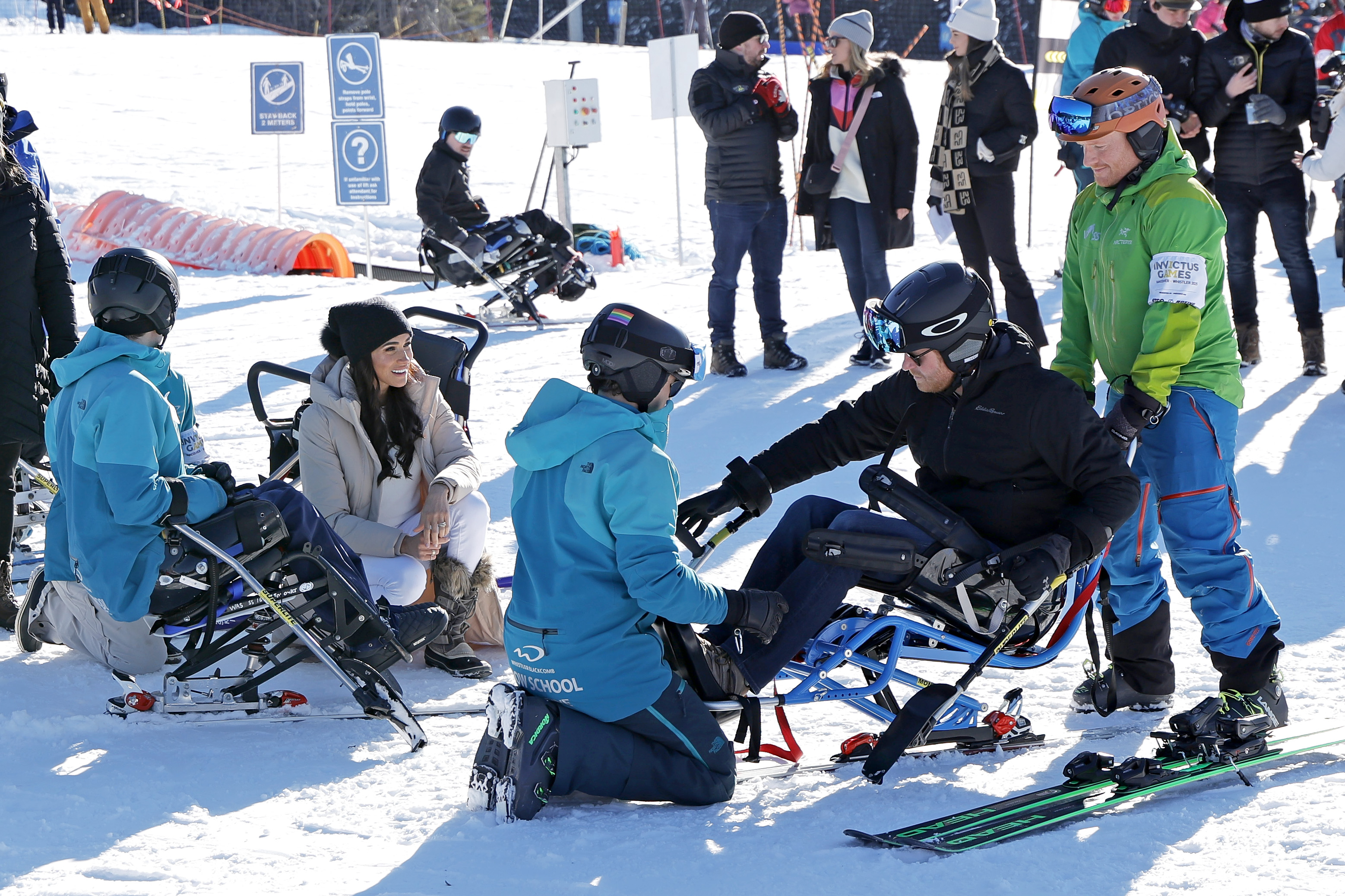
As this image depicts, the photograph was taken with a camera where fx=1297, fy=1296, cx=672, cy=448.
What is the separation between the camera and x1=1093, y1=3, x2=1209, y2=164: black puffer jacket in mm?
6898

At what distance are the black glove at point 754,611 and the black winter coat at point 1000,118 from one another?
14.7 feet

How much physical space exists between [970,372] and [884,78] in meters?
4.38

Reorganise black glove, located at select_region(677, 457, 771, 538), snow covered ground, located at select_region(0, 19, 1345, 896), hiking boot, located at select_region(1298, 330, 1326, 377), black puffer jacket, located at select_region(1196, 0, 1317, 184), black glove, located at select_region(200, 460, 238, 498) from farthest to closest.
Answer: hiking boot, located at select_region(1298, 330, 1326, 377) → black puffer jacket, located at select_region(1196, 0, 1317, 184) → black glove, located at select_region(200, 460, 238, 498) → black glove, located at select_region(677, 457, 771, 538) → snow covered ground, located at select_region(0, 19, 1345, 896)

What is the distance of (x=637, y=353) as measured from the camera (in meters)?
2.96

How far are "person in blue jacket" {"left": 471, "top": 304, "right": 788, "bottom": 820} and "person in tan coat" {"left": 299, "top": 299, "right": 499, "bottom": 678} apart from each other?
1.04 metres

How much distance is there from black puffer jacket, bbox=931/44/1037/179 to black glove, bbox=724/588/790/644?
4.47m

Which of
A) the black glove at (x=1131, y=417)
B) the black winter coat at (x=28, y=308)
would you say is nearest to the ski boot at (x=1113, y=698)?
the black glove at (x=1131, y=417)

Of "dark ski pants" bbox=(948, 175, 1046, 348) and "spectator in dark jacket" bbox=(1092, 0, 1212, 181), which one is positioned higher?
"spectator in dark jacket" bbox=(1092, 0, 1212, 181)

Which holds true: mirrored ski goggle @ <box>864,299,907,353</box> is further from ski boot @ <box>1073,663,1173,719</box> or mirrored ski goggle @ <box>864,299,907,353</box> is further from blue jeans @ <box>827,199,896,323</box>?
blue jeans @ <box>827,199,896,323</box>

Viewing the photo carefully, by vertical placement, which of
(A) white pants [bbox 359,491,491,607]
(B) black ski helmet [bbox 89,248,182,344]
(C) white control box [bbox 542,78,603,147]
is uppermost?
→ (C) white control box [bbox 542,78,603,147]

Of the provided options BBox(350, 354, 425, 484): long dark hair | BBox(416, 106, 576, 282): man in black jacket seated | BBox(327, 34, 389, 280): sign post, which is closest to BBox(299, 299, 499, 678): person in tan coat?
BBox(350, 354, 425, 484): long dark hair

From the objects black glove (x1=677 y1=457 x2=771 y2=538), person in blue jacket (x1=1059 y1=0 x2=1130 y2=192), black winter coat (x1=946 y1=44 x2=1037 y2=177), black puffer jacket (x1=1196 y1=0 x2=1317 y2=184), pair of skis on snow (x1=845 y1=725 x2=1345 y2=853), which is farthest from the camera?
person in blue jacket (x1=1059 y1=0 x2=1130 y2=192)

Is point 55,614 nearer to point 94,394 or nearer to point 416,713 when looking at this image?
point 94,394

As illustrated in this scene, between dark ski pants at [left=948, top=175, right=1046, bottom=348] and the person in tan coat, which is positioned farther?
dark ski pants at [left=948, top=175, right=1046, bottom=348]
